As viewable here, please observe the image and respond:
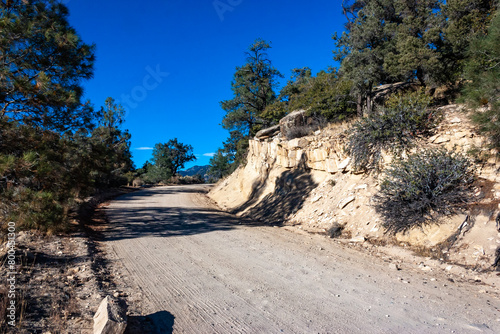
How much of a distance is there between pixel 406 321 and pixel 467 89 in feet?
24.6

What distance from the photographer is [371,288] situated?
15.4 ft

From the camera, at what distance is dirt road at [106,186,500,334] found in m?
3.62

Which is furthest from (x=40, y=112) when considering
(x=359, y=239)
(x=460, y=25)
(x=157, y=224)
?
(x=460, y=25)

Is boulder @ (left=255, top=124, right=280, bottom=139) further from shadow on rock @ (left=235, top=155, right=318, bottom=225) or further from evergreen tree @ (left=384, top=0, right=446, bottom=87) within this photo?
evergreen tree @ (left=384, top=0, right=446, bottom=87)

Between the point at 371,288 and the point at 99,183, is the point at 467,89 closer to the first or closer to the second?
the point at 371,288

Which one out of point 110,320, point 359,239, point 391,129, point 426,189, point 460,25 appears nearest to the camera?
point 110,320

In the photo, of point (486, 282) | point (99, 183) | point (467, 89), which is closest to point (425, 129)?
point (467, 89)

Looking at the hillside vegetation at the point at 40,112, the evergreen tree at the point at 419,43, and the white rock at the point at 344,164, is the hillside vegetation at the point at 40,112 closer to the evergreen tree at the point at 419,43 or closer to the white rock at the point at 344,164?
the white rock at the point at 344,164

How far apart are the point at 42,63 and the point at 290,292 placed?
7955mm

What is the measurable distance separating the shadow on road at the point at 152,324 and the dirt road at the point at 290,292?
0.05 feet

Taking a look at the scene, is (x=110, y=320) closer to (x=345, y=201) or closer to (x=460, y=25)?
(x=345, y=201)

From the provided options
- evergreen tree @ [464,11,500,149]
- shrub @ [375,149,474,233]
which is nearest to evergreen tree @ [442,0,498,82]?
evergreen tree @ [464,11,500,149]

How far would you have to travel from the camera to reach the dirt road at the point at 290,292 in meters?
3.62

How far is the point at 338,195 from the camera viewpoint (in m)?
10.5
